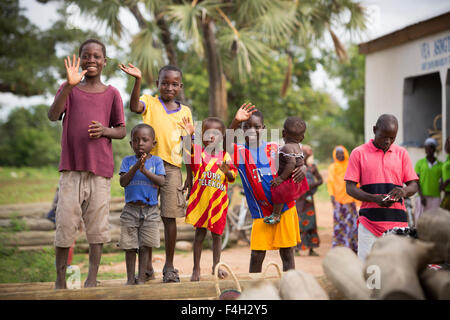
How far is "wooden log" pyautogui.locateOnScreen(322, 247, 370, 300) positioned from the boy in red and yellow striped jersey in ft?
5.72

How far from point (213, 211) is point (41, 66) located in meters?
12.7

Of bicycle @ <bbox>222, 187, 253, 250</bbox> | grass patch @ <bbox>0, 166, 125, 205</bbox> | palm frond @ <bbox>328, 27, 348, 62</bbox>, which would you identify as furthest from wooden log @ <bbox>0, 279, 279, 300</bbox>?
palm frond @ <bbox>328, 27, 348, 62</bbox>

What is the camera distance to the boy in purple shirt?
11.5 feet

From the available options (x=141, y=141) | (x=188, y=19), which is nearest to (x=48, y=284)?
(x=141, y=141)

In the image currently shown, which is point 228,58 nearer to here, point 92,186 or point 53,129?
point 92,186

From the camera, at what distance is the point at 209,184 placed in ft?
14.0

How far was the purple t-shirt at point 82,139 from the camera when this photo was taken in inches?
139

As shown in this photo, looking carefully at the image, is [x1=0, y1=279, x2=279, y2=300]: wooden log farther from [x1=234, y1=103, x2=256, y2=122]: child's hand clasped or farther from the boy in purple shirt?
[x1=234, y1=103, x2=256, y2=122]: child's hand clasped

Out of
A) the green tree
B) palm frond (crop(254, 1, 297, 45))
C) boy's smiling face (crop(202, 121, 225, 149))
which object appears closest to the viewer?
boy's smiling face (crop(202, 121, 225, 149))

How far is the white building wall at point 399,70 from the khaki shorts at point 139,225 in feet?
21.0

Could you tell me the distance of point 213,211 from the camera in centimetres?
425

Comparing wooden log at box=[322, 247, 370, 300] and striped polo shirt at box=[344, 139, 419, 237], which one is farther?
striped polo shirt at box=[344, 139, 419, 237]

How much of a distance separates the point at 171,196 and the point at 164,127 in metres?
0.58

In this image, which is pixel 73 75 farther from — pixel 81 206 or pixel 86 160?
pixel 81 206
